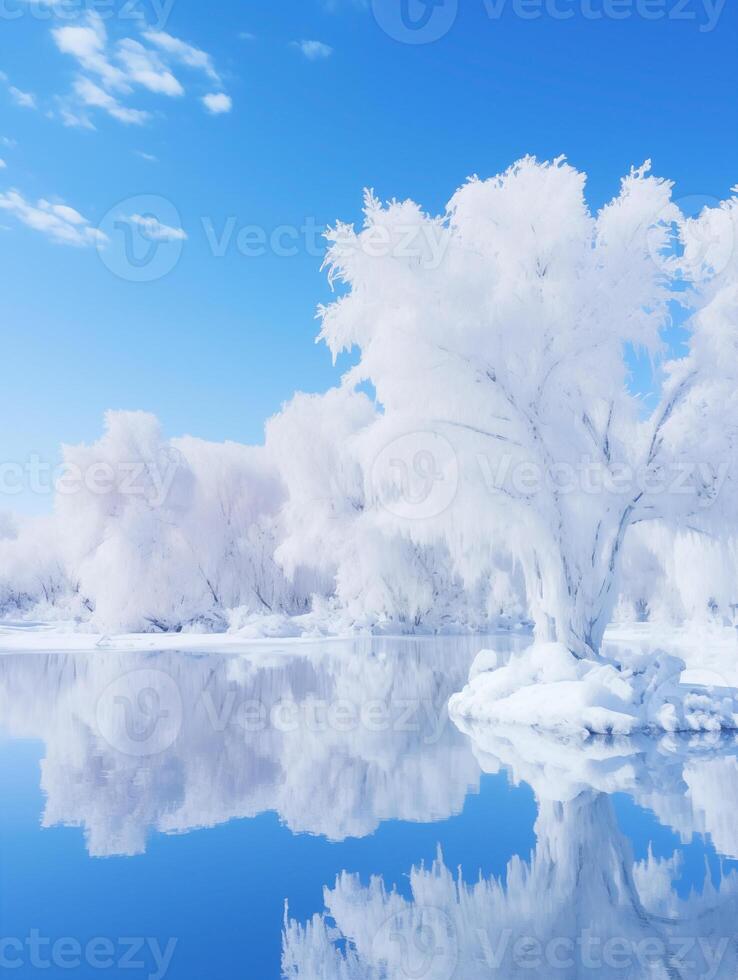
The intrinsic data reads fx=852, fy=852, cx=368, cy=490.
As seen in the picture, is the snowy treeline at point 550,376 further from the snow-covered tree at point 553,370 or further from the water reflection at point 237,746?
the water reflection at point 237,746

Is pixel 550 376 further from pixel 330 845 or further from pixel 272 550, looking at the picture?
pixel 272 550

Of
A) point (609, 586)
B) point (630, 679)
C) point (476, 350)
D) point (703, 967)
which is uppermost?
point (476, 350)

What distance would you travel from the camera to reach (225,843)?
226 inches

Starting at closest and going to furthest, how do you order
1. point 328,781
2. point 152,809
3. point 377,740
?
point 152,809
point 328,781
point 377,740

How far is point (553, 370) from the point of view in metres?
11.9

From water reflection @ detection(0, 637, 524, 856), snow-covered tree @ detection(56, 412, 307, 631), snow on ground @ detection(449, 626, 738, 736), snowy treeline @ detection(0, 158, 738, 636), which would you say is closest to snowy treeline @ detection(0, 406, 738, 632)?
snow-covered tree @ detection(56, 412, 307, 631)

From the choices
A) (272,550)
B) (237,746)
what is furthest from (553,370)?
(272,550)

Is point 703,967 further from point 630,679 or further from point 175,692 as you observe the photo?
A: point 175,692

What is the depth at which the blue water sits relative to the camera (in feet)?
13.6

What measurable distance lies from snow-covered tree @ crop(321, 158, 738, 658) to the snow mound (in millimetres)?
1100

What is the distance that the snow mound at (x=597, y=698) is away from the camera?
9.72 meters

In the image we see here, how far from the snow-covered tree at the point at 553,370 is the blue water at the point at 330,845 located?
10.6 ft

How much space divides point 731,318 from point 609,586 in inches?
160

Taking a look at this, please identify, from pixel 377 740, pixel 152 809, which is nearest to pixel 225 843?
pixel 152 809
